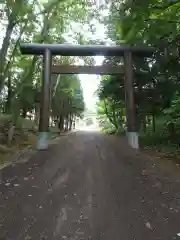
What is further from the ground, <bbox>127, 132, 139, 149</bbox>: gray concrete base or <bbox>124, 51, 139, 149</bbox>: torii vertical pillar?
<bbox>124, 51, 139, 149</bbox>: torii vertical pillar

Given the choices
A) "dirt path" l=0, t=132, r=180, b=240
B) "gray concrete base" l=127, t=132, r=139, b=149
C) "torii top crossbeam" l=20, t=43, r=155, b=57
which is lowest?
"dirt path" l=0, t=132, r=180, b=240

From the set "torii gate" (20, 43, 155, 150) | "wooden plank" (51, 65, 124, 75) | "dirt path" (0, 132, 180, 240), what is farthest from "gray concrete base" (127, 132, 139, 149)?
"wooden plank" (51, 65, 124, 75)

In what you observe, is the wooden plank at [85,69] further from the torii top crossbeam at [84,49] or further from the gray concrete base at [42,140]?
the gray concrete base at [42,140]

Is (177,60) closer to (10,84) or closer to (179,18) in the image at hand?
(179,18)

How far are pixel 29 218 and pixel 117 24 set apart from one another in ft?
12.4

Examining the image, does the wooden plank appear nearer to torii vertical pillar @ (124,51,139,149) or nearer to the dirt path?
torii vertical pillar @ (124,51,139,149)

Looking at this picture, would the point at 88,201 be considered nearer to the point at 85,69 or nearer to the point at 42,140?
the point at 42,140

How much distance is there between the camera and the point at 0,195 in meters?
5.65

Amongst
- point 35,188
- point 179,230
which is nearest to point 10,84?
point 35,188

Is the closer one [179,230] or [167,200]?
[179,230]

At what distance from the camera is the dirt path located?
4.06 m

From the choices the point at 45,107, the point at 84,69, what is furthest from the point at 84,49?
the point at 45,107

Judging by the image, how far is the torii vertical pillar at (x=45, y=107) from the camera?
10.9 metres

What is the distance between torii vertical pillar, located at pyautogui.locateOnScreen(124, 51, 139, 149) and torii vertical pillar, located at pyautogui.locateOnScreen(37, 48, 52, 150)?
3.45m
